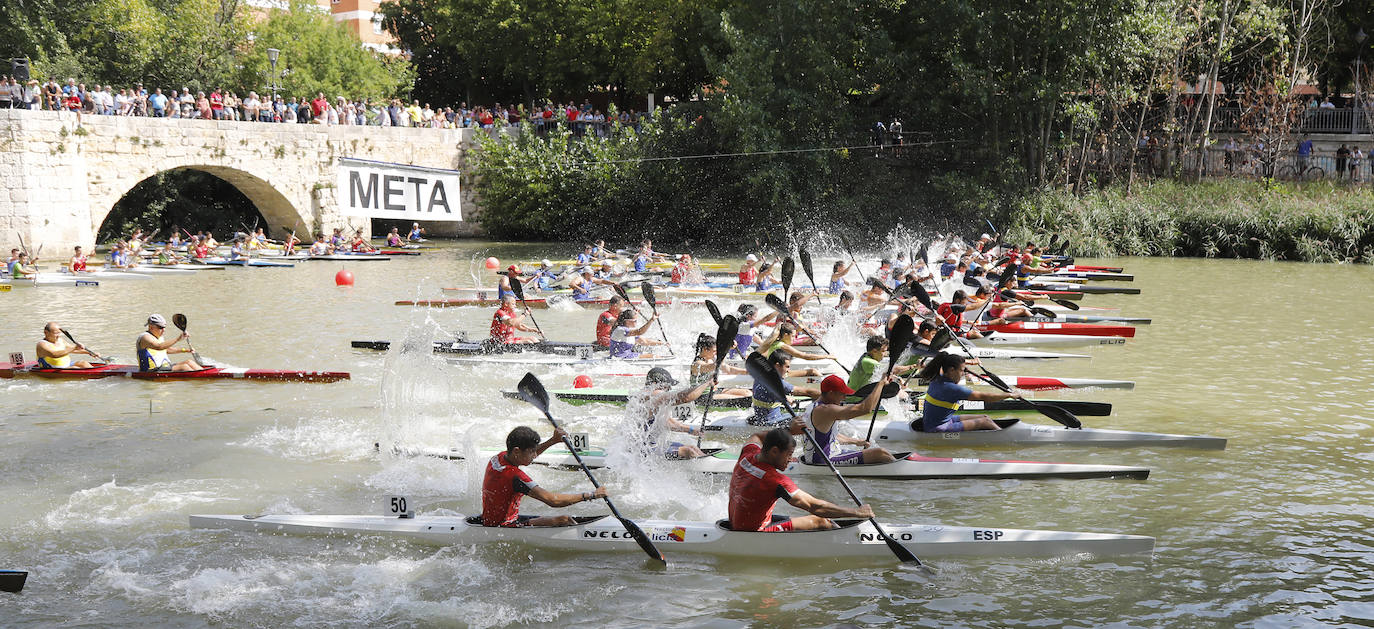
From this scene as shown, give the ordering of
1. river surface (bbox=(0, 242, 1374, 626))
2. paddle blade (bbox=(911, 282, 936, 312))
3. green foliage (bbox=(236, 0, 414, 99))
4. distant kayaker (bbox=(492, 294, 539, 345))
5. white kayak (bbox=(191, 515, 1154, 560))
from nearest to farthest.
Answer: river surface (bbox=(0, 242, 1374, 626))
white kayak (bbox=(191, 515, 1154, 560))
paddle blade (bbox=(911, 282, 936, 312))
distant kayaker (bbox=(492, 294, 539, 345))
green foliage (bbox=(236, 0, 414, 99))

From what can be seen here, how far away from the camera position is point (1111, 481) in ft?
29.1

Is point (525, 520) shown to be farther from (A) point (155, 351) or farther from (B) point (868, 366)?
(A) point (155, 351)

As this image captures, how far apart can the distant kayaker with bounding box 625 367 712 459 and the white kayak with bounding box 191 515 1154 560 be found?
5.65 ft

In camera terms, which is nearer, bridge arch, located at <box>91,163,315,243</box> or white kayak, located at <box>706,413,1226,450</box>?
white kayak, located at <box>706,413,1226,450</box>

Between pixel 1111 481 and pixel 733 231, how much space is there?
78.9 ft

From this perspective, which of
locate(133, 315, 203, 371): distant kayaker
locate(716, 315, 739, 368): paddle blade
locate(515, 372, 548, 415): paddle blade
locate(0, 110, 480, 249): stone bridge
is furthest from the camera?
locate(0, 110, 480, 249): stone bridge

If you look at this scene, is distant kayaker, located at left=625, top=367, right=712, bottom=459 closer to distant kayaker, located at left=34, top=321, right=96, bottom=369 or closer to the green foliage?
distant kayaker, located at left=34, top=321, right=96, bottom=369

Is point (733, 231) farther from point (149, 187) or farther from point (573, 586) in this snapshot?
point (573, 586)

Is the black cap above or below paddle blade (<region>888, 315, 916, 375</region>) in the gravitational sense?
below

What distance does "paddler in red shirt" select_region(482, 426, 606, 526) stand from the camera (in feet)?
23.3

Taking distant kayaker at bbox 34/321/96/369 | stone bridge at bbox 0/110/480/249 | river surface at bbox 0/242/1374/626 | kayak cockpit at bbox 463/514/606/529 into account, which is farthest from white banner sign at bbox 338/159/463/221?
stone bridge at bbox 0/110/480/249

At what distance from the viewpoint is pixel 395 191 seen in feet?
29.7

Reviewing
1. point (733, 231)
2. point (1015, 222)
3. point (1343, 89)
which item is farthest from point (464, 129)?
point (1343, 89)

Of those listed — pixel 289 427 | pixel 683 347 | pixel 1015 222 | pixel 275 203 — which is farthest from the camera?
pixel 275 203
